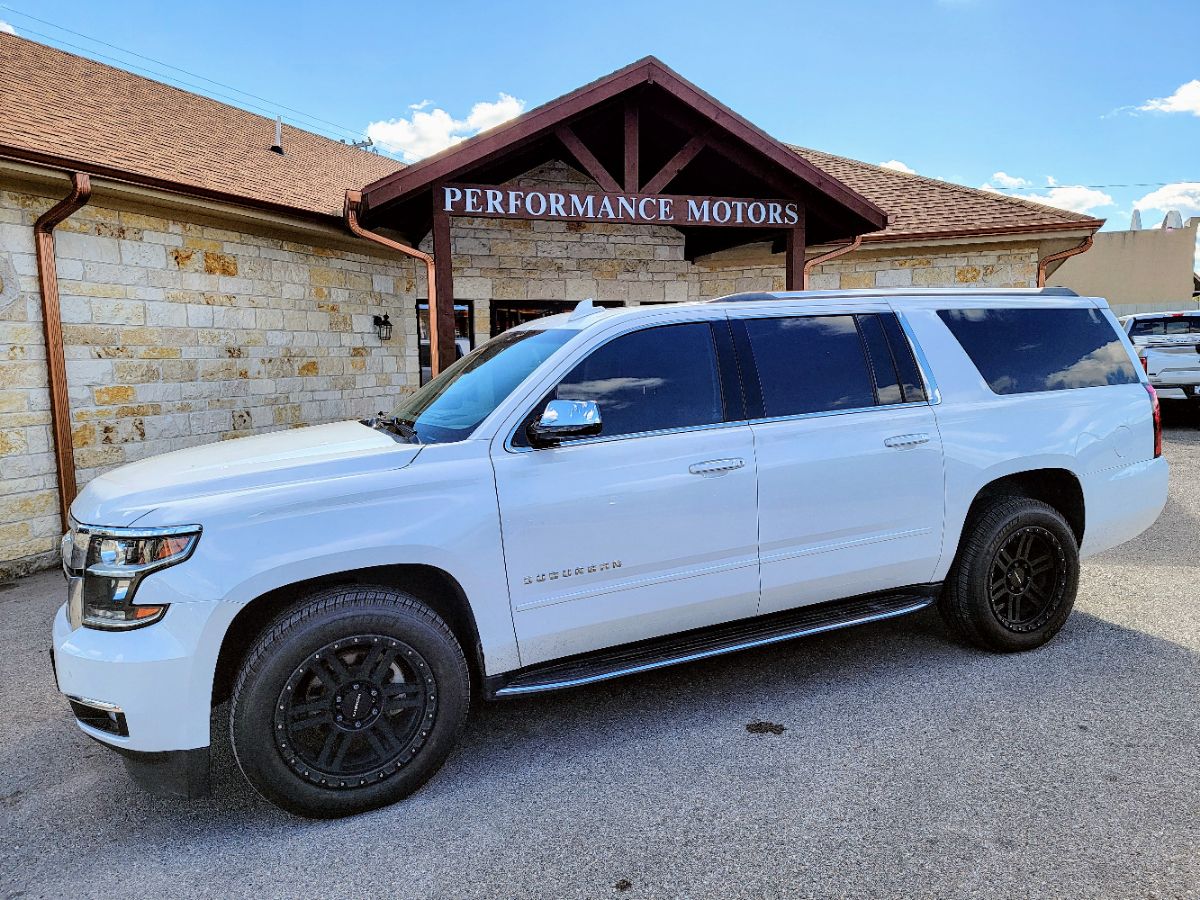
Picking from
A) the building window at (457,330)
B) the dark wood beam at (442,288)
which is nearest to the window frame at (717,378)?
the dark wood beam at (442,288)

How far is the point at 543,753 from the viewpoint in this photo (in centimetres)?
331

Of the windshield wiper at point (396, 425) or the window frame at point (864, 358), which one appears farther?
the window frame at point (864, 358)

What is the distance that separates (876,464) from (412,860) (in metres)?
2.64

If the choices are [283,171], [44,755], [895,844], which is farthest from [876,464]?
[283,171]

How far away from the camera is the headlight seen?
261cm

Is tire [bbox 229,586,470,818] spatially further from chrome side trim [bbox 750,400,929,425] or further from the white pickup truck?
the white pickup truck

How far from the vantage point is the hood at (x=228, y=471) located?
8.89ft

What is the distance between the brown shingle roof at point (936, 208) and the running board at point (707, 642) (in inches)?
301

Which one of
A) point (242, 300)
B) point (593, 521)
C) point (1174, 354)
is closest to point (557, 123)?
point (242, 300)

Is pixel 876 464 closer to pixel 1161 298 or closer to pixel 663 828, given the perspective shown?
pixel 663 828

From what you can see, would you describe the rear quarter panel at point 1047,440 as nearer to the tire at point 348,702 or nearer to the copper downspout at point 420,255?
the tire at point 348,702

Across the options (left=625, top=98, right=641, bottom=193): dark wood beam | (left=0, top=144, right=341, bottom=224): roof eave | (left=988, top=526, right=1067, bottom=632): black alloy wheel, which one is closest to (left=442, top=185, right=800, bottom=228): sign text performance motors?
(left=625, top=98, right=641, bottom=193): dark wood beam

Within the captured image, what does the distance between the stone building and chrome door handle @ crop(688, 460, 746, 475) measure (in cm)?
497

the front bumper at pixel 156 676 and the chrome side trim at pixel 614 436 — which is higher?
the chrome side trim at pixel 614 436
